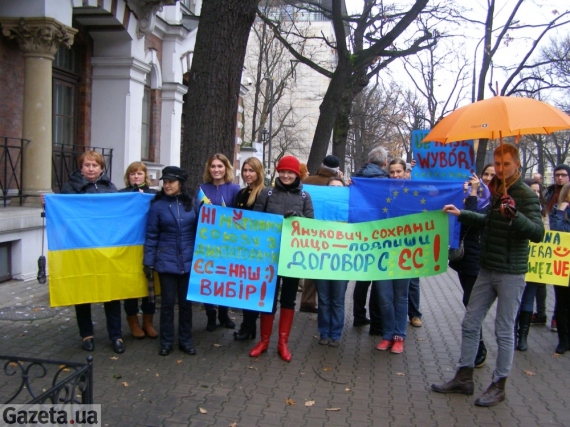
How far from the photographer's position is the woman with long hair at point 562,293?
6.64 meters

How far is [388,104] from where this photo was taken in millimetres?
42719

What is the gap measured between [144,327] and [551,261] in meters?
4.68

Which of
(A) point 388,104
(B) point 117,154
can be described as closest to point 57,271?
(B) point 117,154

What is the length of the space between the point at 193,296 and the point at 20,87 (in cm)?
631

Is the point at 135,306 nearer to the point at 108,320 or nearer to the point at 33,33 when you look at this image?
the point at 108,320

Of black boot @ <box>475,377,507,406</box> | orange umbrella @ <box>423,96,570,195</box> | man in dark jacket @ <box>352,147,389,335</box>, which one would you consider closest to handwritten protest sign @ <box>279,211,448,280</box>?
man in dark jacket @ <box>352,147,389,335</box>

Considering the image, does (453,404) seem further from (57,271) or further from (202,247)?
(57,271)

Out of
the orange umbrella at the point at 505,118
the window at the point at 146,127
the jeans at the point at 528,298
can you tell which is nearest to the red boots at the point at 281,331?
the orange umbrella at the point at 505,118

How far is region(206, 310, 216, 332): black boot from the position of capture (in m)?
6.86

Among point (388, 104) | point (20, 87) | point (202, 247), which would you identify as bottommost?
point (202, 247)

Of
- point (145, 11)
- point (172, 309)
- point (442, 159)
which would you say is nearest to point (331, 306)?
point (172, 309)

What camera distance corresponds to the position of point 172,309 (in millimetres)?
5977

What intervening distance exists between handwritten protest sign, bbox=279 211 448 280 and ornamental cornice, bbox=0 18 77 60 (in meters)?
6.01

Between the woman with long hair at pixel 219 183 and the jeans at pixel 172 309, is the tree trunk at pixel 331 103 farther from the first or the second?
the jeans at pixel 172 309
